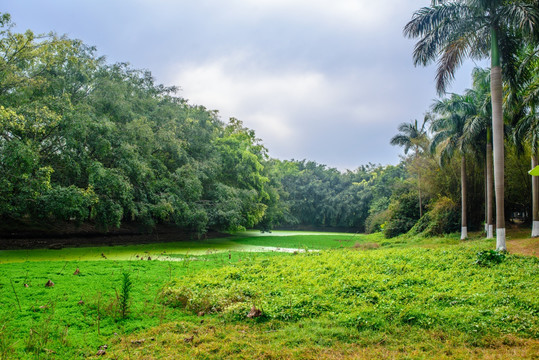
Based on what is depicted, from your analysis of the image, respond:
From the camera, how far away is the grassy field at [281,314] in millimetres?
3793

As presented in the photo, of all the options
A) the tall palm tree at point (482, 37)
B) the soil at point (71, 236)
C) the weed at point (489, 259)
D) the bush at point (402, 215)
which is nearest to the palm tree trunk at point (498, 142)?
the tall palm tree at point (482, 37)

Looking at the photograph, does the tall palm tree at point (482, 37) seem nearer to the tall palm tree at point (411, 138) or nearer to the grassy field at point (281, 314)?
the grassy field at point (281, 314)

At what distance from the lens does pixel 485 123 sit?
52.9 ft

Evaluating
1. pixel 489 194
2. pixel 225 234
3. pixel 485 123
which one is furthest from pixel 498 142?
pixel 225 234

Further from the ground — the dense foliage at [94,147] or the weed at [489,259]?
the dense foliage at [94,147]

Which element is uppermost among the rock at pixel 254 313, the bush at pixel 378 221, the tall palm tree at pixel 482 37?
the tall palm tree at pixel 482 37

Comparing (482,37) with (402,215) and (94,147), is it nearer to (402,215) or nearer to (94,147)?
(94,147)

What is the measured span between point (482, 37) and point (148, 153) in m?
13.2

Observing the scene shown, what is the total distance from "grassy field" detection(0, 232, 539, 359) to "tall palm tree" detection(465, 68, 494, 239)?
29.2ft

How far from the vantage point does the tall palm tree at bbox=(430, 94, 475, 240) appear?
1712 cm

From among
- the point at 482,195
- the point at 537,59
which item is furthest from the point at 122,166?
the point at 482,195

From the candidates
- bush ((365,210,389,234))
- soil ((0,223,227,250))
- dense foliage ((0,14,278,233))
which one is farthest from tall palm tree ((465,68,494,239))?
soil ((0,223,227,250))

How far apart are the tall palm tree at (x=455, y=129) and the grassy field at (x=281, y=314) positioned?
10.8 m

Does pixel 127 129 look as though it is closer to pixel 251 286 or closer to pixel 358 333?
pixel 251 286
